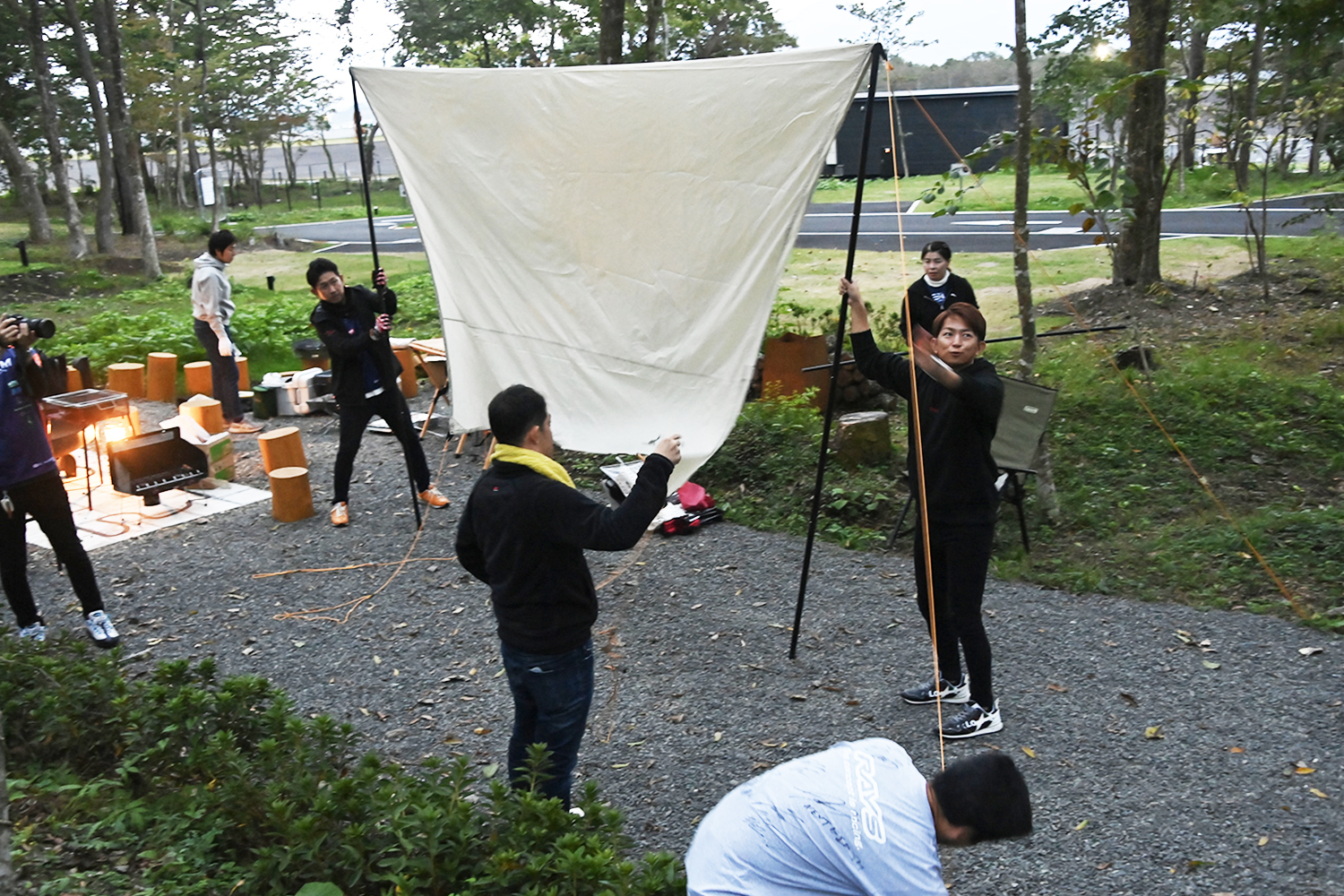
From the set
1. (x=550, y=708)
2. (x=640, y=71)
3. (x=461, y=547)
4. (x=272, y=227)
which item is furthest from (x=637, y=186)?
(x=272, y=227)

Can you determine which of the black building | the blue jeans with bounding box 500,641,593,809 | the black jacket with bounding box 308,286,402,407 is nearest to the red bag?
the black jacket with bounding box 308,286,402,407

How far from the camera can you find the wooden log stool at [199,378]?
10148mm

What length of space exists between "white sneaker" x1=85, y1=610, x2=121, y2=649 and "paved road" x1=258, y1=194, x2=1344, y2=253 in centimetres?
1095

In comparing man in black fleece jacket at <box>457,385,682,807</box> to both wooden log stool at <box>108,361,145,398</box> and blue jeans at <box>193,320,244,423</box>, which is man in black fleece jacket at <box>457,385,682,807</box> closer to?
blue jeans at <box>193,320,244,423</box>

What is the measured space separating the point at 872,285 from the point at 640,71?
34.2 ft

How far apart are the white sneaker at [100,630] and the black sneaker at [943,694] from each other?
4.02 meters

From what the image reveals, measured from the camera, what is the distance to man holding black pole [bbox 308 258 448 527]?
651 cm

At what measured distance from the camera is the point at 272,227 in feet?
102

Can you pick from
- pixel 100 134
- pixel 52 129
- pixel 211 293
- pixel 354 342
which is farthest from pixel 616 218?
pixel 100 134

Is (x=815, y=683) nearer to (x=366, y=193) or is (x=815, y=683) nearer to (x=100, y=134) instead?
(x=366, y=193)

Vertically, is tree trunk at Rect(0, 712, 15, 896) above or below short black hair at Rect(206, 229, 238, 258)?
below

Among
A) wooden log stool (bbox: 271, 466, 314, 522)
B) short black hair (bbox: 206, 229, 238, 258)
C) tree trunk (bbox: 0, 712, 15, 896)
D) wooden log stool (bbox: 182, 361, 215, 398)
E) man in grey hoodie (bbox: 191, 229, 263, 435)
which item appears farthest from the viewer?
wooden log stool (bbox: 182, 361, 215, 398)

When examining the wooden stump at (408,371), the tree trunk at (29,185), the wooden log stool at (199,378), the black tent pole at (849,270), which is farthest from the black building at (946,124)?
the black tent pole at (849,270)

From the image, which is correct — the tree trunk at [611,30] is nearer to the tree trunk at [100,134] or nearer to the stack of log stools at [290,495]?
the stack of log stools at [290,495]
